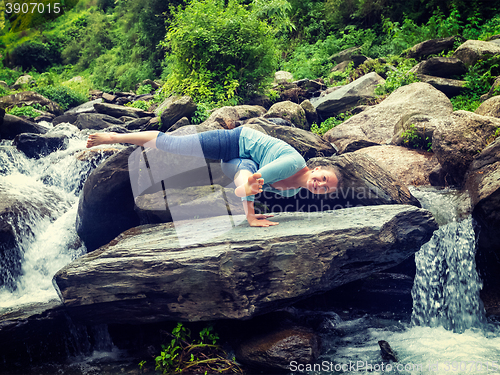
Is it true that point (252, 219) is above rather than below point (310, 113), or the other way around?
below

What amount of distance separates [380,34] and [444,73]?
8775 millimetres

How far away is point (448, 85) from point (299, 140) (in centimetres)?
459

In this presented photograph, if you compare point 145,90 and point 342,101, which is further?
point 145,90

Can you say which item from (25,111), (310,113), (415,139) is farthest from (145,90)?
(415,139)

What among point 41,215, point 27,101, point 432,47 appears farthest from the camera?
point 27,101

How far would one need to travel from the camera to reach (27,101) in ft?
42.6

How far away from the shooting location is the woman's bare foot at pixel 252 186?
3.31m

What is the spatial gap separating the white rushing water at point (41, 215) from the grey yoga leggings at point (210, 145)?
9.01 ft

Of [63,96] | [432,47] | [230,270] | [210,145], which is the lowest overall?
[230,270]

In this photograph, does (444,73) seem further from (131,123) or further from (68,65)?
(68,65)

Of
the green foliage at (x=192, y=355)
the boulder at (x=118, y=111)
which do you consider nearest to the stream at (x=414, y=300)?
the green foliage at (x=192, y=355)

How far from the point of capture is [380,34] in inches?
649

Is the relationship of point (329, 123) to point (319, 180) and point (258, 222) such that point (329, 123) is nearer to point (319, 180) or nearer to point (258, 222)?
point (319, 180)

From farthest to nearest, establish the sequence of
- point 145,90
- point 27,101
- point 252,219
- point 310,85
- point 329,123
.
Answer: point 145,90 → point 27,101 → point 310,85 → point 329,123 → point 252,219
